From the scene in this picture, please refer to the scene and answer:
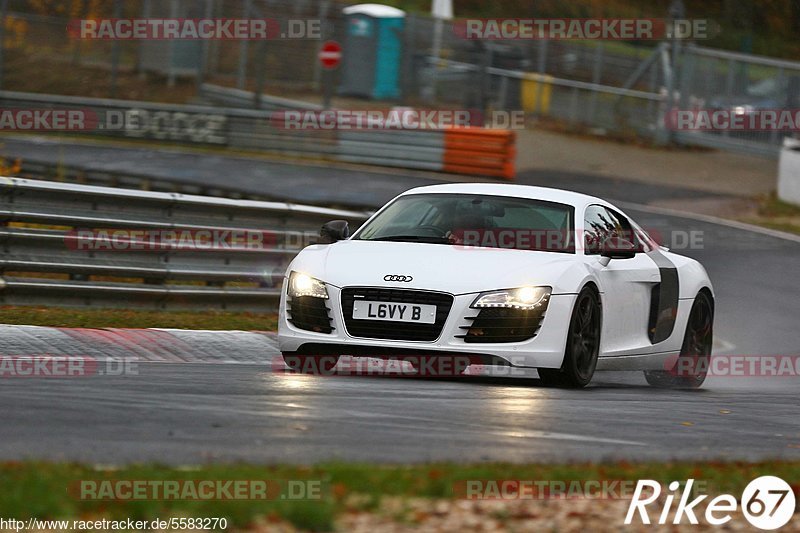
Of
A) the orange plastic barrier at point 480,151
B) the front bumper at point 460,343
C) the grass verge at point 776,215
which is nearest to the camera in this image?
the front bumper at point 460,343

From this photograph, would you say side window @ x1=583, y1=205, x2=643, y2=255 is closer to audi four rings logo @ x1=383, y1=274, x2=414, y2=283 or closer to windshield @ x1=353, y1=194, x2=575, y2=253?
windshield @ x1=353, y1=194, x2=575, y2=253

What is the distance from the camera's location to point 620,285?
1011 centimetres

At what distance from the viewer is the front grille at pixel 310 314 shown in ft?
30.0

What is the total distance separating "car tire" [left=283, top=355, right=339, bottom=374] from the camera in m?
9.48

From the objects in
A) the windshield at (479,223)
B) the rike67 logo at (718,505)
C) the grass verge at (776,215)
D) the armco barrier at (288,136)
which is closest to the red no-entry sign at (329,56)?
the armco barrier at (288,136)

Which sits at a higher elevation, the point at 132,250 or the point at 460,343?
the point at 460,343

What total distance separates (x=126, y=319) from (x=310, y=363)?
9.23ft

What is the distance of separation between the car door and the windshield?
0.83 ft

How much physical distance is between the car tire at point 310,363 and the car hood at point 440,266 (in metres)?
0.58

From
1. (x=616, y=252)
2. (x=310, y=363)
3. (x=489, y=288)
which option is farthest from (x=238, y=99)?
(x=489, y=288)

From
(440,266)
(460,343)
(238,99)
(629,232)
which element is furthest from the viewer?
(238,99)

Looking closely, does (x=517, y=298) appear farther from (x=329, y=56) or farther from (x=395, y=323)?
(x=329, y=56)

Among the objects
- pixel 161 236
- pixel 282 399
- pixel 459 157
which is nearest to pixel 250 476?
pixel 282 399

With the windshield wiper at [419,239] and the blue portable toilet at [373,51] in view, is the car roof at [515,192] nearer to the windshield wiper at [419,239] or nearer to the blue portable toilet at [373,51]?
the windshield wiper at [419,239]
